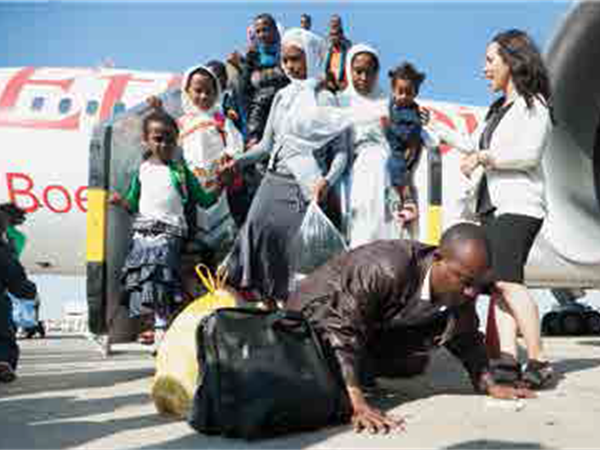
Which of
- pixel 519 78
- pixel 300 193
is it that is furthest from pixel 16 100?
pixel 519 78

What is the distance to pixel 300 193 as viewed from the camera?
3297 millimetres

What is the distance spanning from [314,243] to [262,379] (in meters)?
1.06

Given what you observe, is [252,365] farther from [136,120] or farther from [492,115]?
[136,120]

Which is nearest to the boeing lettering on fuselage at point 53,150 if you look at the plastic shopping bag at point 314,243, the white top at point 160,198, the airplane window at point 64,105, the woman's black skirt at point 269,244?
the airplane window at point 64,105

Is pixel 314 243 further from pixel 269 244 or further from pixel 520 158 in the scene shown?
pixel 520 158

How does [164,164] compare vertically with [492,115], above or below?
below

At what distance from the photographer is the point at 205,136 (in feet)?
13.1

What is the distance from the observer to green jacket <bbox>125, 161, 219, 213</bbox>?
3674mm

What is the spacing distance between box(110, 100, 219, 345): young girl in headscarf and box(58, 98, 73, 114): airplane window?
5462 millimetres

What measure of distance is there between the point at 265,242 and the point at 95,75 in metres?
7.30

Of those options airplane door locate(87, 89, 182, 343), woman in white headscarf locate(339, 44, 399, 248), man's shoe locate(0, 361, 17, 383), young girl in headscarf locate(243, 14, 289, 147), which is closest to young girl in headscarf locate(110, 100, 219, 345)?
airplane door locate(87, 89, 182, 343)

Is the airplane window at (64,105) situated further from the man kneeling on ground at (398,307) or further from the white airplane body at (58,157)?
the man kneeling on ground at (398,307)

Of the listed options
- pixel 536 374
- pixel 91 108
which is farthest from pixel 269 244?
pixel 91 108

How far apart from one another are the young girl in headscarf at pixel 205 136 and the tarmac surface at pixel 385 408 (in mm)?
958
